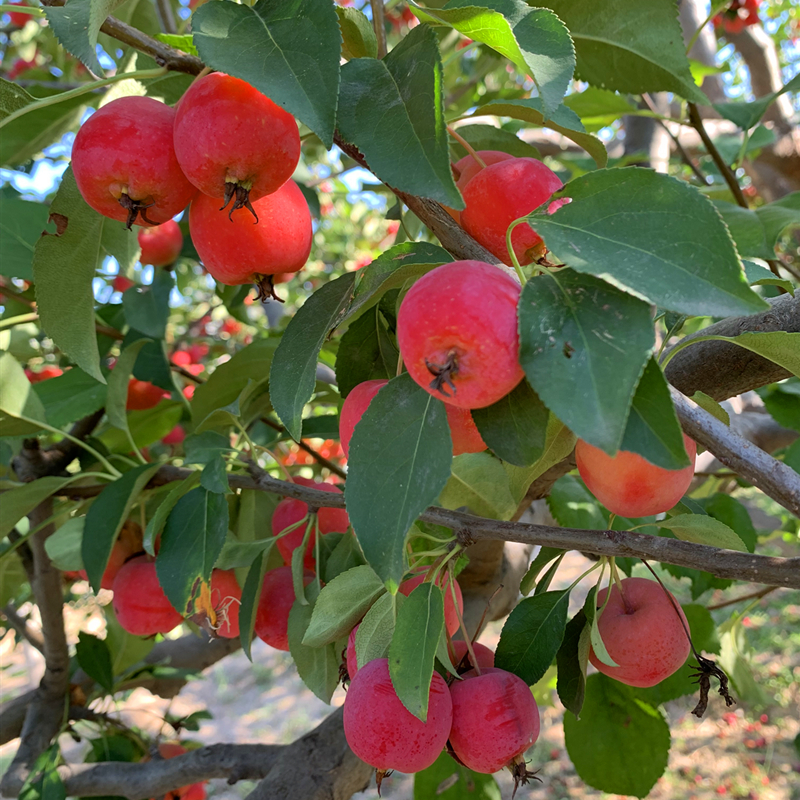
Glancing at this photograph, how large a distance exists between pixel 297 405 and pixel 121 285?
154 centimetres

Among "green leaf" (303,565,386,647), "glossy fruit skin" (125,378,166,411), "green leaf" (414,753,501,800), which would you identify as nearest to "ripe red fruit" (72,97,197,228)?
"green leaf" (303,565,386,647)

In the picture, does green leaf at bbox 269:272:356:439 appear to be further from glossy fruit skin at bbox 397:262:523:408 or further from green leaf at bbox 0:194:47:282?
green leaf at bbox 0:194:47:282

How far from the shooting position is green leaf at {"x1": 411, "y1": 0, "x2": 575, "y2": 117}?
16.0 inches

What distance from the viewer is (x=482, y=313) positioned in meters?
0.36

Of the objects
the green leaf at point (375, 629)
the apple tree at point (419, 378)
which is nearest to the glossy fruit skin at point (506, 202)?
the apple tree at point (419, 378)

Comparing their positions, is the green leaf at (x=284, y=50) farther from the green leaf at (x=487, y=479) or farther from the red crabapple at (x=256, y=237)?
the green leaf at (x=487, y=479)

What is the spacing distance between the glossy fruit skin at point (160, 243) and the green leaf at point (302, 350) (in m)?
Answer: 0.93

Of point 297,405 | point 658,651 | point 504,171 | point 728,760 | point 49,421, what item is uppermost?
point 504,171

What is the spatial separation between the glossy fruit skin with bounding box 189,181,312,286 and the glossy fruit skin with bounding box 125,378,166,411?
0.92m

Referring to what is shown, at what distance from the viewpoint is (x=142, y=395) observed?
140 centimetres

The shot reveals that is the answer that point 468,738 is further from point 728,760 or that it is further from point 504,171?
point 728,760

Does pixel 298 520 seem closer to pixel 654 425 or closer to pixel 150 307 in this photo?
pixel 150 307

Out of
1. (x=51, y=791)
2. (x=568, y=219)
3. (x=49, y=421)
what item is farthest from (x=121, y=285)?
(x=568, y=219)

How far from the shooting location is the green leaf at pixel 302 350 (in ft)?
1.59
